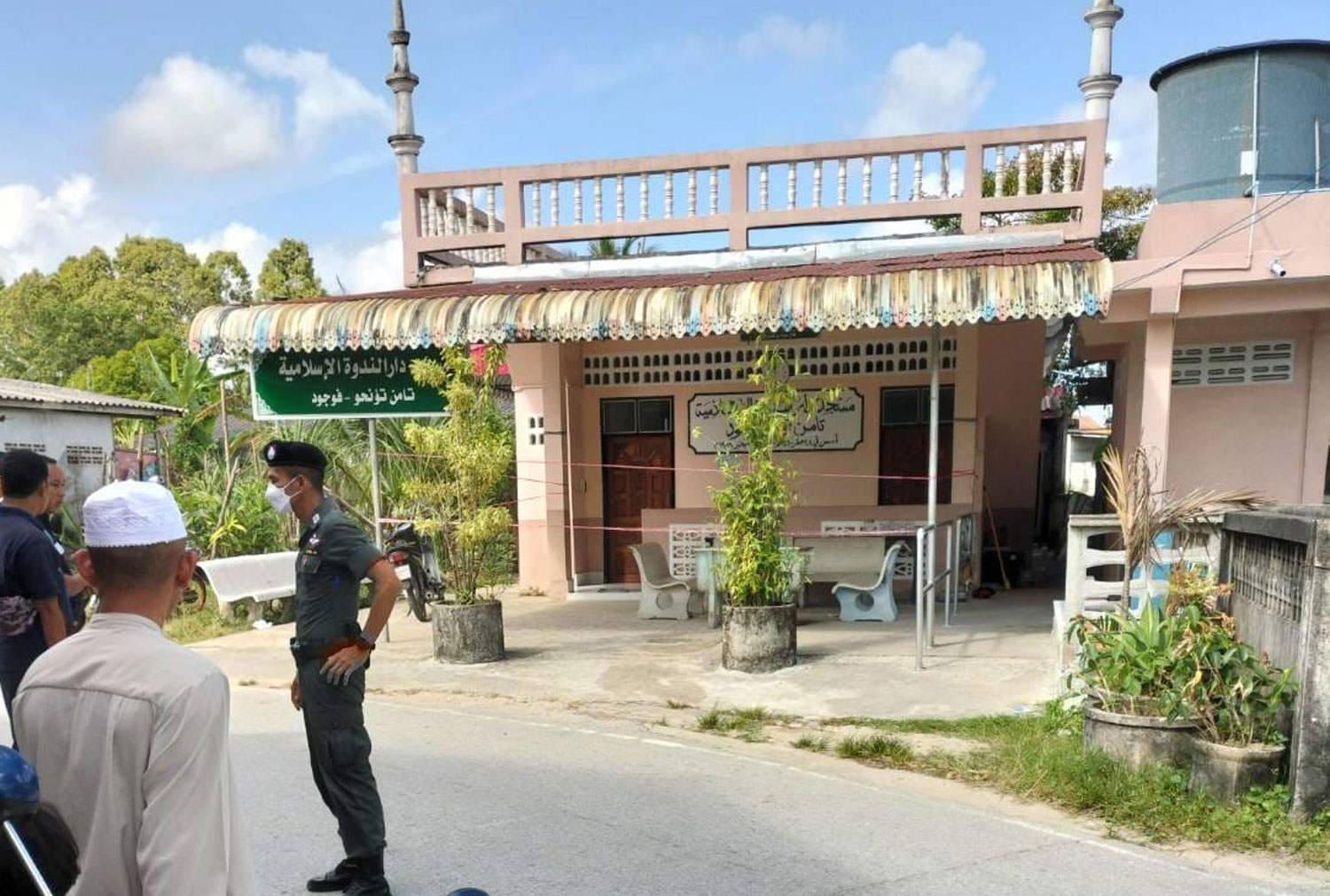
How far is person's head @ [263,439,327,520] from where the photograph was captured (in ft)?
10.9

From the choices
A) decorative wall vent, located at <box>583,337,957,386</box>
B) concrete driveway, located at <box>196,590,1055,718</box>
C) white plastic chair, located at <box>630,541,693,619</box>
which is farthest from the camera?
decorative wall vent, located at <box>583,337,957,386</box>

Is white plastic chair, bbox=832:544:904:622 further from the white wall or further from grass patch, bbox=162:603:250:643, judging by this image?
the white wall

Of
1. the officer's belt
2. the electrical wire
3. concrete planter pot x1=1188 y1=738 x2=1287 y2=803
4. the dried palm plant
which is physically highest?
the electrical wire

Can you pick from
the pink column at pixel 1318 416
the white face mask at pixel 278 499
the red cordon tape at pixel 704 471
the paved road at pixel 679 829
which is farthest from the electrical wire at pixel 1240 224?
the white face mask at pixel 278 499

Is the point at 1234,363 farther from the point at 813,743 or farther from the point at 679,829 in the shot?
the point at 679,829

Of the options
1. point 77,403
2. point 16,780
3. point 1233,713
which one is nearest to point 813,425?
point 1233,713

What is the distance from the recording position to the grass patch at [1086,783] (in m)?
3.58

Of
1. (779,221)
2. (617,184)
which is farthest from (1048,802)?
(617,184)

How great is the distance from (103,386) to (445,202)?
55.4ft

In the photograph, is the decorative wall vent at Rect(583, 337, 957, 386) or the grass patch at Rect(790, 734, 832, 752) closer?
the grass patch at Rect(790, 734, 832, 752)

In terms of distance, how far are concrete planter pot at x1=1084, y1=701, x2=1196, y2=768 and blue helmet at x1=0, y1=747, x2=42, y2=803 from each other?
4.34m

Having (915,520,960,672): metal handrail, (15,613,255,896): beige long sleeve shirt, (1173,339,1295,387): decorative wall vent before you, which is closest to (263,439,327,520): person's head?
(15,613,255,896): beige long sleeve shirt

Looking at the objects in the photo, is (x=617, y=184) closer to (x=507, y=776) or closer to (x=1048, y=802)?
(x=507, y=776)

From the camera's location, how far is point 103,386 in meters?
21.3
